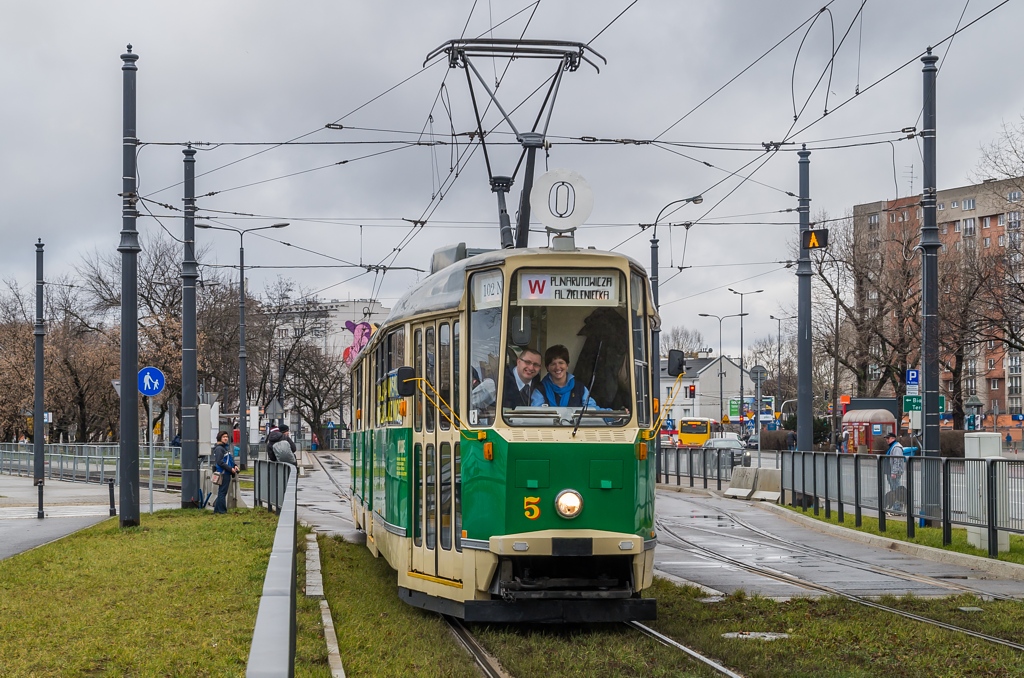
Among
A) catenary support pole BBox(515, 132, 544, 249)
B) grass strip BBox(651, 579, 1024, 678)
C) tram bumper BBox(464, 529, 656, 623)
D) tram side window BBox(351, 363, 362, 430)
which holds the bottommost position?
grass strip BBox(651, 579, 1024, 678)

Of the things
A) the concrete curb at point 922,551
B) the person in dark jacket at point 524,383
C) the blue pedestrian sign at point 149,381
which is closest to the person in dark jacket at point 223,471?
the blue pedestrian sign at point 149,381

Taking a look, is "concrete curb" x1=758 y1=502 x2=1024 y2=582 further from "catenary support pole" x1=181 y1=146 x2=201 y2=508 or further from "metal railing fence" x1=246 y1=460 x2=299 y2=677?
"catenary support pole" x1=181 y1=146 x2=201 y2=508

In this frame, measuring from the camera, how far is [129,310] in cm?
1967

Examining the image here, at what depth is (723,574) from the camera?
49.3 feet

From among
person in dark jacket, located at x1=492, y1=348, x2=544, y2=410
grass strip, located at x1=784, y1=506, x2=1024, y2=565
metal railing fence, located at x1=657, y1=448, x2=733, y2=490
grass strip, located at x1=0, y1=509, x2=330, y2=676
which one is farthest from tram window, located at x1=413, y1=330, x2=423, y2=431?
metal railing fence, located at x1=657, y1=448, x2=733, y2=490

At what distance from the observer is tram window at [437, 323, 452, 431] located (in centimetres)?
1048

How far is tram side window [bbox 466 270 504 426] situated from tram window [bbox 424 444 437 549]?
0.78m

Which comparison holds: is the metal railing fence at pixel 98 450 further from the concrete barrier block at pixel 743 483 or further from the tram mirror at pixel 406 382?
the tram mirror at pixel 406 382

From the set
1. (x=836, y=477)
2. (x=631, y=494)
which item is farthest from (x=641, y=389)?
(x=836, y=477)

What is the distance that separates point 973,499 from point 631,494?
27.1 ft

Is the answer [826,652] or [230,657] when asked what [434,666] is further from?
[826,652]

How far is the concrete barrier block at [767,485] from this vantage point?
30.3 m

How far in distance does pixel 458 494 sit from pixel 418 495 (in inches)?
33.0

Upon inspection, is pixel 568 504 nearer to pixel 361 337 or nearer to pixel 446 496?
pixel 446 496
